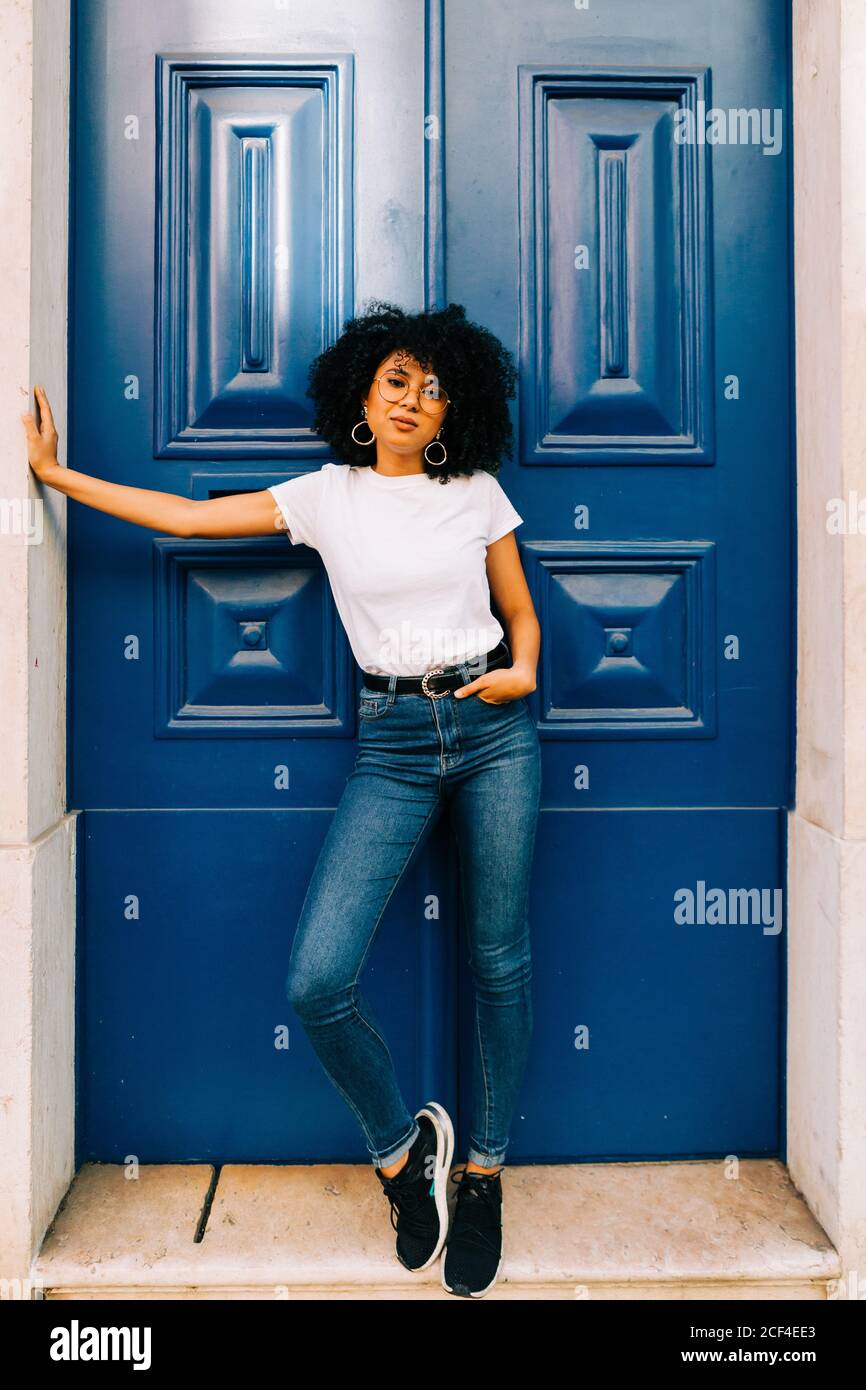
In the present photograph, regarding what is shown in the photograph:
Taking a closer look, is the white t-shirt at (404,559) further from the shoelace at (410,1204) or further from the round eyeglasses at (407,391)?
the shoelace at (410,1204)

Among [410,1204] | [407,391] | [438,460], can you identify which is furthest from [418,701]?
[410,1204]

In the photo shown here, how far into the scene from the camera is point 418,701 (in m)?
2.12

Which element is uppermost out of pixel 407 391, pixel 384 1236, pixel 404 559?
pixel 407 391

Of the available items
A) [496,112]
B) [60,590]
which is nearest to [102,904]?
[60,590]

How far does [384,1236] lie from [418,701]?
3.98ft

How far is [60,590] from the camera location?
8.04 ft

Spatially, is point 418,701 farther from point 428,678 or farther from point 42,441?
point 42,441

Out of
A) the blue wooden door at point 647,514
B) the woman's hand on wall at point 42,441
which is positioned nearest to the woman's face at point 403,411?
the blue wooden door at point 647,514

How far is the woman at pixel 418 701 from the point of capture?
2.11 metres

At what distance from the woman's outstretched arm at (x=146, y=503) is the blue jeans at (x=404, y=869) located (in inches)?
18.8

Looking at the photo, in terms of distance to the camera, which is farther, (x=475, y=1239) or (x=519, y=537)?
(x=519, y=537)

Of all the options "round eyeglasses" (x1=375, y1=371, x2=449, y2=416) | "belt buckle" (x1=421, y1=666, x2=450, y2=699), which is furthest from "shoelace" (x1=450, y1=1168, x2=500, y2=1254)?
"round eyeglasses" (x1=375, y1=371, x2=449, y2=416)

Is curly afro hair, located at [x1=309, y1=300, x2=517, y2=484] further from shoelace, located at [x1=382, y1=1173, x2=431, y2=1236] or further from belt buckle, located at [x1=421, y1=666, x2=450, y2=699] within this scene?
shoelace, located at [x1=382, y1=1173, x2=431, y2=1236]

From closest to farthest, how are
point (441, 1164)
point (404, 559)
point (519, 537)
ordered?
point (404, 559), point (441, 1164), point (519, 537)
